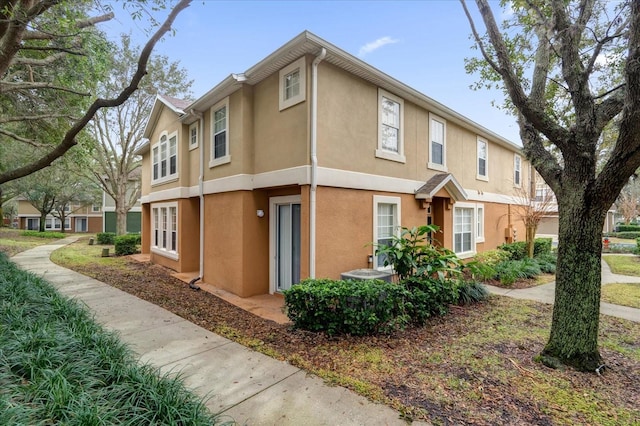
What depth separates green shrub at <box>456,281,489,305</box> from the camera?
7.72 m

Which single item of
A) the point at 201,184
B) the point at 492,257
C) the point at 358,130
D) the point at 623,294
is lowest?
the point at 623,294

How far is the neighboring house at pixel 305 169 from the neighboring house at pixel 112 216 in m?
22.8

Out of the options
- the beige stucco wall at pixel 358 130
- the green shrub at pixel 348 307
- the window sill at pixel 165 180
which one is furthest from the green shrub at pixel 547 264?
the window sill at pixel 165 180

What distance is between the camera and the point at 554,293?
6836mm

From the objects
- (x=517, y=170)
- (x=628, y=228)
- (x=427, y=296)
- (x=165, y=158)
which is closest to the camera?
(x=427, y=296)

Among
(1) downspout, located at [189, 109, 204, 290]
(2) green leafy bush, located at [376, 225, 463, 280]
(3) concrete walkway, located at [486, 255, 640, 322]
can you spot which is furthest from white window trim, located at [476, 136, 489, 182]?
(1) downspout, located at [189, 109, 204, 290]

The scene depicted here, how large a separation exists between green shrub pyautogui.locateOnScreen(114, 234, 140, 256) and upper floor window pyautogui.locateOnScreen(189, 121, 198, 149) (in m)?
8.76

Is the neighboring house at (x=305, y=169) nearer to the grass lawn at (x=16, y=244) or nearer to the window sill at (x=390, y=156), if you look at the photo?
the window sill at (x=390, y=156)

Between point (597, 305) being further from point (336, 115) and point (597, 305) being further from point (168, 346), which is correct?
point (168, 346)

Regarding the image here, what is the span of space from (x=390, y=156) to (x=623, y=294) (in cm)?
762

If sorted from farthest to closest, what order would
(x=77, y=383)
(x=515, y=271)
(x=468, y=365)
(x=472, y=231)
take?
(x=472, y=231), (x=515, y=271), (x=468, y=365), (x=77, y=383)

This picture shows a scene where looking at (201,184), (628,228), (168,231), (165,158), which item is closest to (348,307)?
(201,184)

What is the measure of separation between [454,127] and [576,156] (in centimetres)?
814

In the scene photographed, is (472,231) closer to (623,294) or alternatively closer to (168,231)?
(623,294)
